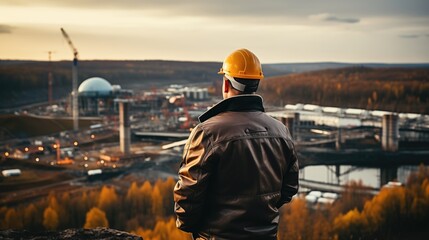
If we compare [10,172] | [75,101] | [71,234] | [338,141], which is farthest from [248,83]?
[75,101]

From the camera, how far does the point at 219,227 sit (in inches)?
53.1

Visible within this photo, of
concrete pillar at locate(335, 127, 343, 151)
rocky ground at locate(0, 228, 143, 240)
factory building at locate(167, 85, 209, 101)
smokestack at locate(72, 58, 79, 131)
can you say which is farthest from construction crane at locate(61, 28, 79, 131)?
rocky ground at locate(0, 228, 143, 240)

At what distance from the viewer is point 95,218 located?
36.0 feet

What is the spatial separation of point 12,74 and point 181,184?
1606 centimetres

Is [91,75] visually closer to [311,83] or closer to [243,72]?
[311,83]

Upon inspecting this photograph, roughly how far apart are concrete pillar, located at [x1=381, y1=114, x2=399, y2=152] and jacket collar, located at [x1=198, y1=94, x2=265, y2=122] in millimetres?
16838

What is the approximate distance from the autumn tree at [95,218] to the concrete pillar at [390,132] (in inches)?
384

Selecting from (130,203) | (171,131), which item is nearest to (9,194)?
(130,203)

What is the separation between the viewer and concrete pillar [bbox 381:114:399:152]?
57.4ft

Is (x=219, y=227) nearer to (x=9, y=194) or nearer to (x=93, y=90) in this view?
(x=9, y=194)

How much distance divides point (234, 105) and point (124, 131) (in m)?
18.0

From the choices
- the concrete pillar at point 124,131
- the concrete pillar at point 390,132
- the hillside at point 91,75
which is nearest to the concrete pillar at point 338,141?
the concrete pillar at point 390,132

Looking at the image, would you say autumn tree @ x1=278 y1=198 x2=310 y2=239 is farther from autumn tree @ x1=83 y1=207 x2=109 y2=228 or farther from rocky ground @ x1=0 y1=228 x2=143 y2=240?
rocky ground @ x1=0 y1=228 x2=143 y2=240

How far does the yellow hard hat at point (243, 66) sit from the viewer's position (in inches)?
56.0
